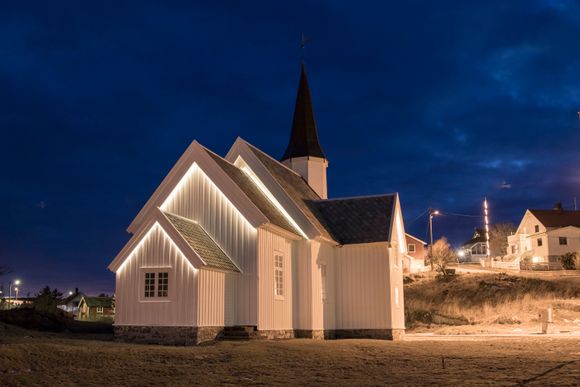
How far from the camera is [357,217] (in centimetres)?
2952

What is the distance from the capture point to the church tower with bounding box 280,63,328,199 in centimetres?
3722

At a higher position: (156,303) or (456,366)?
(156,303)

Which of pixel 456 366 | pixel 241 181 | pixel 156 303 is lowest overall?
pixel 456 366

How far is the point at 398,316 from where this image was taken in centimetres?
2845

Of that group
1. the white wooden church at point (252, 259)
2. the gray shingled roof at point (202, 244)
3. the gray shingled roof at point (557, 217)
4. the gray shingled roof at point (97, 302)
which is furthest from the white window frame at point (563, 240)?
the gray shingled roof at point (202, 244)

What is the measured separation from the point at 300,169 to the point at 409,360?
21296mm

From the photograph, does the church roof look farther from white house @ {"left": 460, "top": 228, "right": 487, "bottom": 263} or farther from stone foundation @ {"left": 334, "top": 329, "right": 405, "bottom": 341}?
stone foundation @ {"left": 334, "top": 329, "right": 405, "bottom": 341}

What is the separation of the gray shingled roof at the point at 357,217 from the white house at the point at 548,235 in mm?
47061

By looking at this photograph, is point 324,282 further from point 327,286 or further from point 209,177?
point 209,177

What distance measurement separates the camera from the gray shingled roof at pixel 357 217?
28.1 meters

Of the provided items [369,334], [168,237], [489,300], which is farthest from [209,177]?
[489,300]

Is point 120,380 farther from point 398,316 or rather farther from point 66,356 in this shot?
point 398,316

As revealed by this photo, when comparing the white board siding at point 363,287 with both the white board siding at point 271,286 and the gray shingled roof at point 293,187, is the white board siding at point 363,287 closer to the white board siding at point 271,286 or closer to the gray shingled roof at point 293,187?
the gray shingled roof at point 293,187

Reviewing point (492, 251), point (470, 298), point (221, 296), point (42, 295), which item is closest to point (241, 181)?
point (221, 296)
